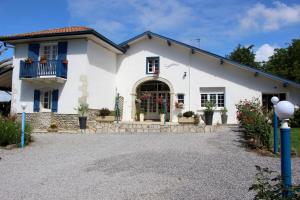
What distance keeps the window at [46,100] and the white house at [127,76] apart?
0.06 metres

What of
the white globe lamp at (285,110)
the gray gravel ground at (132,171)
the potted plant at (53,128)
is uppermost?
the white globe lamp at (285,110)

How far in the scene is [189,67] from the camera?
17.8 m

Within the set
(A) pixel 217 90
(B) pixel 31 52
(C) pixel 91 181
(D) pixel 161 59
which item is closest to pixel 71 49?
(B) pixel 31 52

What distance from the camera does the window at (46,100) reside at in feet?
55.4

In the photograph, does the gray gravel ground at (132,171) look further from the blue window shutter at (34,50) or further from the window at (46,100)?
the blue window shutter at (34,50)

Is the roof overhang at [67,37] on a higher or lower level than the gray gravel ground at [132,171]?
higher

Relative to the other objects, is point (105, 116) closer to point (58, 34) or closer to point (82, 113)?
point (82, 113)

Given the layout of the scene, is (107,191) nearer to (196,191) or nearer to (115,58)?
(196,191)

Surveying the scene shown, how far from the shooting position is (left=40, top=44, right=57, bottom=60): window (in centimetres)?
1698

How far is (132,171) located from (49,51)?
1315 centimetres

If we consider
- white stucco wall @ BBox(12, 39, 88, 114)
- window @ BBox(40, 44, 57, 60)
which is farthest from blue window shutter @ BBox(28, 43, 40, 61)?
white stucco wall @ BBox(12, 39, 88, 114)

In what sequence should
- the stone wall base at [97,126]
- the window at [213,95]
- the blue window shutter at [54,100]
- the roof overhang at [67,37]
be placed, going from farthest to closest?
the window at [213,95], the blue window shutter at [54,100], the roof overhang at [67,37], the stone wall base at [97,126]

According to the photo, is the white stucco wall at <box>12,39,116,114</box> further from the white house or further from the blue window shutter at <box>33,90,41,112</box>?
the blue window shutter at <box>33,90,41,112</box>

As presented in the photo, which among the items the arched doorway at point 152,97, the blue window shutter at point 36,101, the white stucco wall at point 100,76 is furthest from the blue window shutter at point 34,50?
the arched doorway at point 152,97
